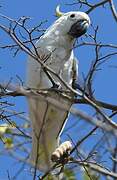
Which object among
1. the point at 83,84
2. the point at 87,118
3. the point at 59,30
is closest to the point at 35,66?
the point at 59,30

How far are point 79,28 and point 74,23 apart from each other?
0.15m

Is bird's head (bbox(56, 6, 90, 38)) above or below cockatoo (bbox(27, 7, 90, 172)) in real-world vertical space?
above

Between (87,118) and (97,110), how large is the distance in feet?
1.99

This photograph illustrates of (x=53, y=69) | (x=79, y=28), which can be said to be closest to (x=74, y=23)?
(x=79, y=28)

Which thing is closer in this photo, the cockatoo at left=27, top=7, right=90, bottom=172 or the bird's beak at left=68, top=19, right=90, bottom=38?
the cockatoo at left=27, top=7, right=90, bottom=172

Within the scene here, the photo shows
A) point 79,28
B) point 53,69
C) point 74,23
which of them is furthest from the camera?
point 74,23

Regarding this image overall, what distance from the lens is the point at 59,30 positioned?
4160 millimetres

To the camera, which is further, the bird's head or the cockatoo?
the bird's head

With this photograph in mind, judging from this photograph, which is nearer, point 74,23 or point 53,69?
point 53,69

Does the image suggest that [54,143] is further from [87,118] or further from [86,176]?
A: [87,118]

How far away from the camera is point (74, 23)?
4.32m

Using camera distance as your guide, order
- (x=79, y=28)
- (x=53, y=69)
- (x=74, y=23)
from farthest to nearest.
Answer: (x=74, y=23) → (x=79, y=28) → (x=53, y=69)

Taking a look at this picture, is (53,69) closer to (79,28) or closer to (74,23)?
(79,28)

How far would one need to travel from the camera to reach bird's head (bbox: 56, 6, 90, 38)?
4160mm
